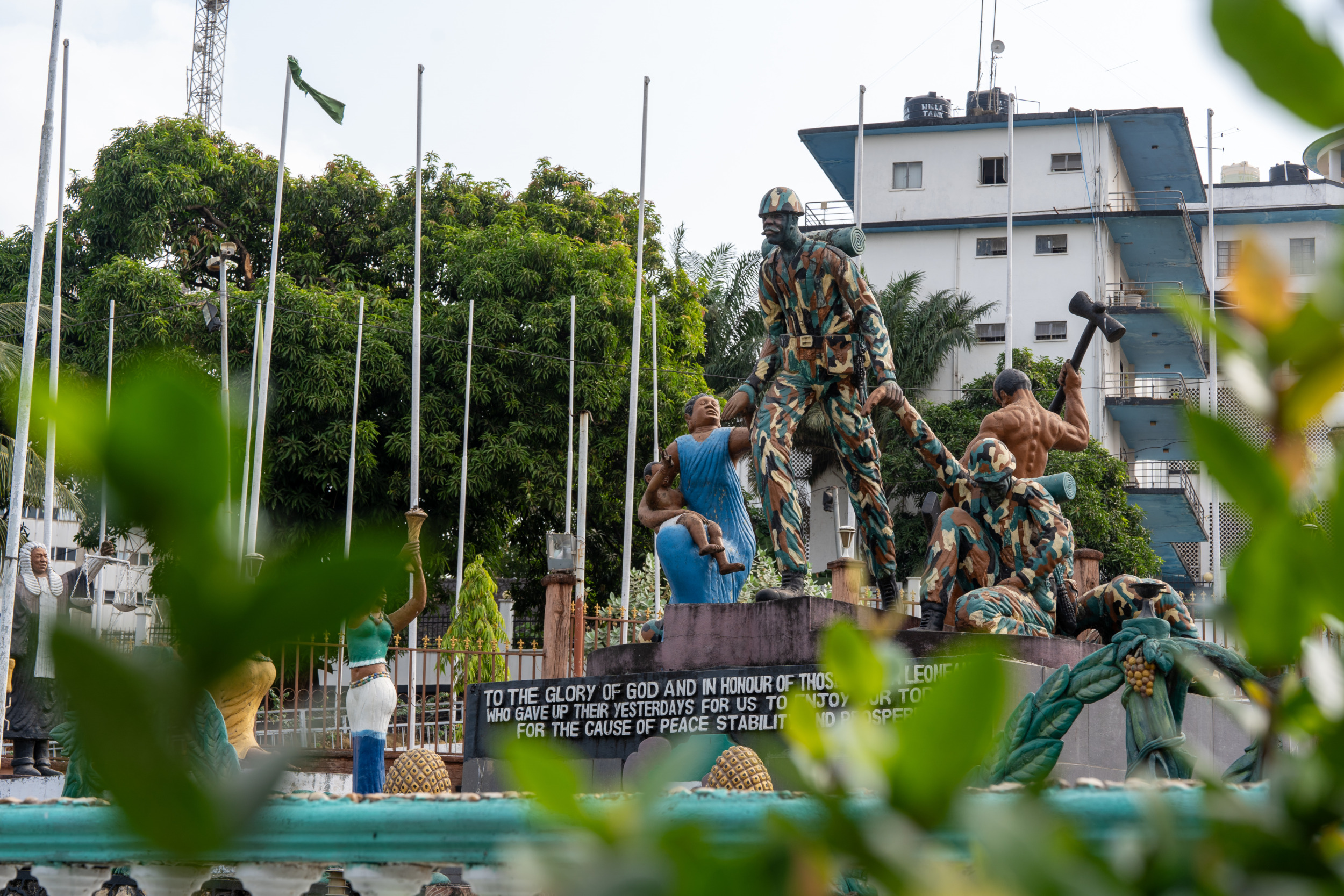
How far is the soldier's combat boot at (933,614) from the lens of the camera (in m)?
7.48

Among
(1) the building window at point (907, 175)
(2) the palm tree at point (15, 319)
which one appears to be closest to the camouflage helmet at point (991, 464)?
(2) the palm tree at point (15, 319)

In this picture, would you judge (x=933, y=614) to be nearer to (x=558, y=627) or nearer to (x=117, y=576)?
(x=558, y=627)

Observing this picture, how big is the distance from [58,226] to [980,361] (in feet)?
66.2

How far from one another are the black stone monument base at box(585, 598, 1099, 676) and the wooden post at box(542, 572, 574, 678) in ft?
6.89

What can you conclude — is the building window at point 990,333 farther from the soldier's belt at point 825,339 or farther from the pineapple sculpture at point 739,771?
the pineapple sculpture at point 739,771

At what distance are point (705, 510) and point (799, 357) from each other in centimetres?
102

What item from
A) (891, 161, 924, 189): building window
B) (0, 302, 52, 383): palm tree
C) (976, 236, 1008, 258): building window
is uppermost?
(891, 161, 924, 189): building window

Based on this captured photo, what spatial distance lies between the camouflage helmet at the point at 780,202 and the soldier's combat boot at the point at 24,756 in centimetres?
703

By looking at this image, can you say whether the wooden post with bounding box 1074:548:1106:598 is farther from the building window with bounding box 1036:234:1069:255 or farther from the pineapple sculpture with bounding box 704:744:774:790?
the building window with bounding box 1036:234:1069:255

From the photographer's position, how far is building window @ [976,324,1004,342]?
109 ft

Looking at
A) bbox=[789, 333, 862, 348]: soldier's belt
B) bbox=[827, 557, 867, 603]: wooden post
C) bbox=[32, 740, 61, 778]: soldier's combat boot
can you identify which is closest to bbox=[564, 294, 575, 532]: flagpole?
bbox=[32, 740, 61, 778]: soldier's combat boot

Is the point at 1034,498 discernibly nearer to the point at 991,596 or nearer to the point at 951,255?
the point at 991,596

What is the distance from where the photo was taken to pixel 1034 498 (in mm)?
7277

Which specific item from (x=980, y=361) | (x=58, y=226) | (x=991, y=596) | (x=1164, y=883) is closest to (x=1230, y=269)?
(x=1164, y=883)
